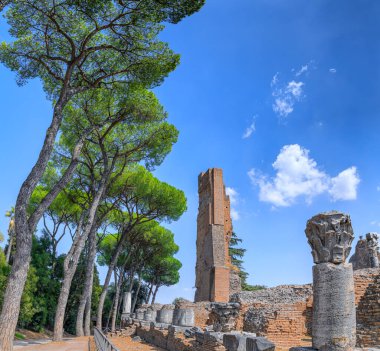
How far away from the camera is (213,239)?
2166 centimetres

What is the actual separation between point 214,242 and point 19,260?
15.3 m

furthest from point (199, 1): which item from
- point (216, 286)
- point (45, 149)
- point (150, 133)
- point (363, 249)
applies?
point (216, 286)

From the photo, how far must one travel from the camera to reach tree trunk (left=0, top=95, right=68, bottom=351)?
21.8ft

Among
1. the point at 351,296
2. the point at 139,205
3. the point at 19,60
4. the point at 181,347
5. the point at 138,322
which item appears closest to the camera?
the point at 351,296

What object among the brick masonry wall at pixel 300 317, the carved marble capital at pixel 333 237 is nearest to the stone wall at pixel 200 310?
the brick masonry wall at pixel 300 317

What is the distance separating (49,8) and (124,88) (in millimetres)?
3356

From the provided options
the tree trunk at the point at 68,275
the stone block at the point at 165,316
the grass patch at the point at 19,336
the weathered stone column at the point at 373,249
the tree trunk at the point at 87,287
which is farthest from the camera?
the grass patch at the point at 19,336

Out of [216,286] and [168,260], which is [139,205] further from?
[168,260]

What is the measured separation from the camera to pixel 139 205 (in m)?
19.5

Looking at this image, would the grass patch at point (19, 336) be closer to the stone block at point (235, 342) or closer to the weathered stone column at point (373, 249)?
the stone block at point (235, 342)

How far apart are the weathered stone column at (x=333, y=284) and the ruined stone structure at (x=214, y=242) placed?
52.3 feet

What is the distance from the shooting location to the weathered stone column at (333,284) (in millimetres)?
4105

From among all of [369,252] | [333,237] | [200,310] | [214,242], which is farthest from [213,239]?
[333,237]

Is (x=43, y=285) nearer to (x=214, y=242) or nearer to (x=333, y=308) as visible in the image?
(x=214, y=242)
